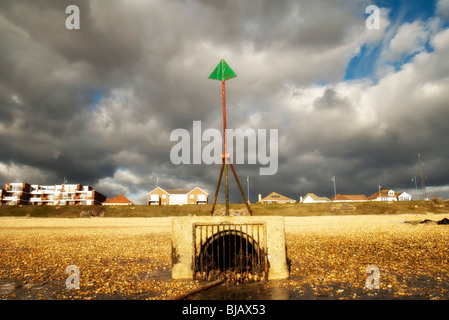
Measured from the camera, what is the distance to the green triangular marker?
444 inches

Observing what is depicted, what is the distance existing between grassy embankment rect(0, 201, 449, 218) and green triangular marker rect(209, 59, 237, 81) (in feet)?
161

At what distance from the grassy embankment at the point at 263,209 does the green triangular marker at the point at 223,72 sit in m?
49.2

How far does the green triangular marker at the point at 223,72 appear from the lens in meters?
11.3

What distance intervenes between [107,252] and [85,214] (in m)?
49.4

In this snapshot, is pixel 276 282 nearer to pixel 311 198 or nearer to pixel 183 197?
pixel 183 197


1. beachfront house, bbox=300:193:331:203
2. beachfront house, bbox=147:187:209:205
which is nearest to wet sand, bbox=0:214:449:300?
beachfront house, bbox=147:187:209:205

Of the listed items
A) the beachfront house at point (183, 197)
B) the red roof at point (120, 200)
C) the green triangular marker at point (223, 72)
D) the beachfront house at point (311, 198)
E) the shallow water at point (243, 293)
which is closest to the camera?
the shallow water at point (243, 293)

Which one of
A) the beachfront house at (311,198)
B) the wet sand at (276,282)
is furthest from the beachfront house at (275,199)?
the wet sand at (276,282)

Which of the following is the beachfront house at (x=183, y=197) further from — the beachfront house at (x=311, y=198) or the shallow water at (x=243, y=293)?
the shallow water at (x=243, y=293)

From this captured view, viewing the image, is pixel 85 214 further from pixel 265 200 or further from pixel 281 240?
pixel 265 200

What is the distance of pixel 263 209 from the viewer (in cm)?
6306

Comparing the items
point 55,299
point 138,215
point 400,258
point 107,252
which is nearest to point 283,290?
point 55,299

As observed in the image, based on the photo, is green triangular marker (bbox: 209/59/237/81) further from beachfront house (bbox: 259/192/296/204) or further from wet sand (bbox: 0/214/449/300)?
beachfront house (bbox: 259/192/296/204)

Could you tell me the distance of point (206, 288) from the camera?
29.5 ft
